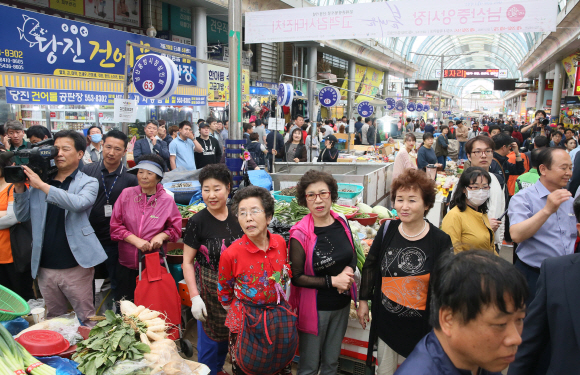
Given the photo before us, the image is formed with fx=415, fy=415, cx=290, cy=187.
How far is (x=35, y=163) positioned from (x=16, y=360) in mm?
1605

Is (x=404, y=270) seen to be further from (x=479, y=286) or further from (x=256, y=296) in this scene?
(x=479, y=286)

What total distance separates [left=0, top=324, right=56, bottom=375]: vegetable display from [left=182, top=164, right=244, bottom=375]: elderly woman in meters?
1.06

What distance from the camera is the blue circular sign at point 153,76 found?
663 cm

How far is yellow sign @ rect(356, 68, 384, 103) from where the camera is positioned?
99.3 ft

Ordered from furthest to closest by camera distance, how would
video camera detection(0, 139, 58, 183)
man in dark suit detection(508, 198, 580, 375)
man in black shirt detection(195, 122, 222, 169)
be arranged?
man in black shirt detection(195, 122, 222, 169)
video camera detection(0, 139, 58, 183)
man in dark suit detection(508, 198, 580, 375)

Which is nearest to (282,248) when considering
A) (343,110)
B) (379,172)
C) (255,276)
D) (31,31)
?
(255,276)

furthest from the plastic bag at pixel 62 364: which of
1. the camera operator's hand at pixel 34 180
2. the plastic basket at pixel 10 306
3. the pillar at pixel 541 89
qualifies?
the pillar at pixel 541 89

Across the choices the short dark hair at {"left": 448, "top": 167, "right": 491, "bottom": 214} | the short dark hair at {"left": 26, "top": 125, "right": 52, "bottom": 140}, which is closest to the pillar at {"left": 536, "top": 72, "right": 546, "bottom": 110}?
the short dark hair at {"left": 448, "top": 167, "right": 491, "bottom": 214}

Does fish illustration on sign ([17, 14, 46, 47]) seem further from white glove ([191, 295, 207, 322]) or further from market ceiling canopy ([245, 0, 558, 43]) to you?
Answer: white glove ([191, 295, 207, 322])

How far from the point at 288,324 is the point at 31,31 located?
9.13 meters

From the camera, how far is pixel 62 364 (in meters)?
2.21

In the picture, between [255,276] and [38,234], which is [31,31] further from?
[255,276]

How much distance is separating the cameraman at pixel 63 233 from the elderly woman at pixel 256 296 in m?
1.41

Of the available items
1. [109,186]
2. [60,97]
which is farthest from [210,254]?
[60,97]
